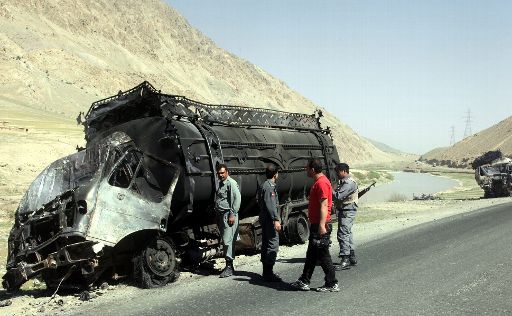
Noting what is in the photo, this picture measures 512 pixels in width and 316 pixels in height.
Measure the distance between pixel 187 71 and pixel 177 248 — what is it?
4449 inches

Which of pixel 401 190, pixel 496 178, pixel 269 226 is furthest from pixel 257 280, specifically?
pixel 401 190

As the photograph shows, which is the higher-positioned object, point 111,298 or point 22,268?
point 22,268

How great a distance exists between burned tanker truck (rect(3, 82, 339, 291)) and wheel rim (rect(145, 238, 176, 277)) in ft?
0.06

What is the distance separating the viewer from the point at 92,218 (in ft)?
25.2

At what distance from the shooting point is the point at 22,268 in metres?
7.70

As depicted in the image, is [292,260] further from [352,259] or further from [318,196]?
[318,196]

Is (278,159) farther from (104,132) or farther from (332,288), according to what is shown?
(332,288)

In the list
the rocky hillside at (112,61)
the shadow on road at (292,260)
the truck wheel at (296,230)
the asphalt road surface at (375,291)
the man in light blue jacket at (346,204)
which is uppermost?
the rocky hillside at (112,61)

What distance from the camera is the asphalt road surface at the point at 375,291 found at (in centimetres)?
708

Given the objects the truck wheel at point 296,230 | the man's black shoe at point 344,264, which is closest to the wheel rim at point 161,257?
the man's black shoe at point 344,264

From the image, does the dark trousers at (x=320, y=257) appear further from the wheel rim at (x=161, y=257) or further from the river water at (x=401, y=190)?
the river water at (x=401, y=190)

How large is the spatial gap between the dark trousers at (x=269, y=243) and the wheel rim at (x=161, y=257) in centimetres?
162

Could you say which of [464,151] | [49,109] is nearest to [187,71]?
[49,109]

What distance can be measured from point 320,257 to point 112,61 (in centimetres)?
9658
